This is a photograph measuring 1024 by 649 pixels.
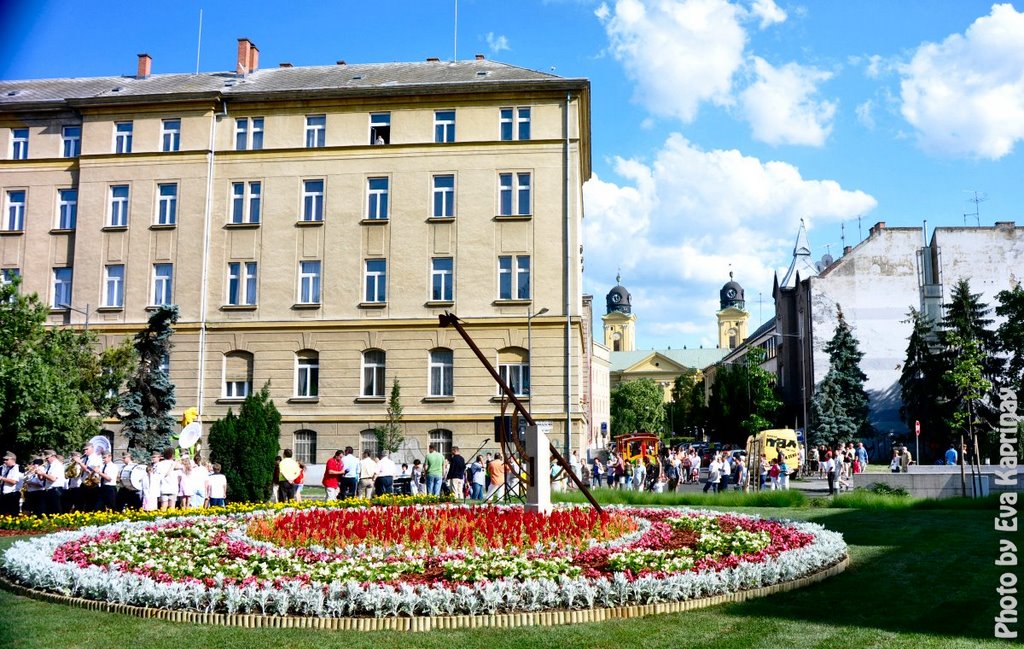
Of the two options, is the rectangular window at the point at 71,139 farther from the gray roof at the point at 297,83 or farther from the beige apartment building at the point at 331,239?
the gray roof at the point at 297,83

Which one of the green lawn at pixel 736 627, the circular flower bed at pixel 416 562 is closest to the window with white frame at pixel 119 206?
the circular flower bed at pixel 416 562

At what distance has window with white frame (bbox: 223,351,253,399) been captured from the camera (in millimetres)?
38875

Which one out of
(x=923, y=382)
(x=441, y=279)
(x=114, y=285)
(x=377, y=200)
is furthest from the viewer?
(x=923, y=382)

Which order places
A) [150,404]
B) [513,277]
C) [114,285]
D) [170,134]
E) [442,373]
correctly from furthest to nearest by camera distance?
[170,134], [114,285], [513,277], [442,373], [150,404]

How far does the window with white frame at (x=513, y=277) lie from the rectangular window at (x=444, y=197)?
3320 millimetres

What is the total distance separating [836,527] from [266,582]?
12621 mm

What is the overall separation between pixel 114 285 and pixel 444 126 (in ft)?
54.9

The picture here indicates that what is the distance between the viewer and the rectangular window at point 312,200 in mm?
39656

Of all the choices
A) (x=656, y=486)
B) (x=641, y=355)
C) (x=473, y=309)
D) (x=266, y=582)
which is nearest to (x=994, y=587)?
(x=266, y=582)

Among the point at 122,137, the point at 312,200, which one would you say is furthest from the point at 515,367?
the point at 122,137

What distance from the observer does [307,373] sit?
3869 cm

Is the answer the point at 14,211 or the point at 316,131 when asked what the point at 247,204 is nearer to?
the point at 316,131

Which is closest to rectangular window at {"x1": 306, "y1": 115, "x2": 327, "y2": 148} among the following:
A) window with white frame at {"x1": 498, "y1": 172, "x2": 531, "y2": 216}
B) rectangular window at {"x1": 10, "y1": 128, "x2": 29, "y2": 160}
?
window with white frame at {"x1": 498, "y1": 172, "x2": 531, "y2": 216}

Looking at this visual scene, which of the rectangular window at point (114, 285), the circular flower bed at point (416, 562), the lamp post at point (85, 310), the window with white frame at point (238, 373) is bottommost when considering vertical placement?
the circular flower bed at point (416, 562)
